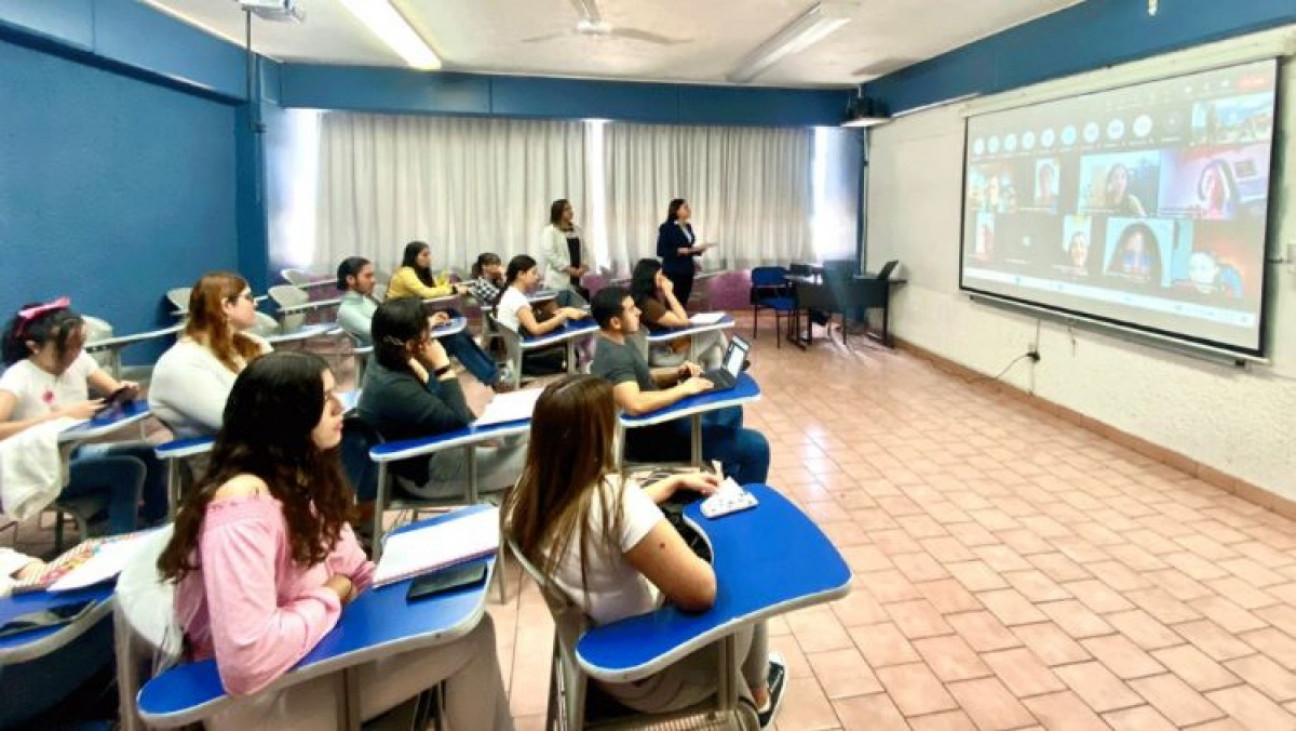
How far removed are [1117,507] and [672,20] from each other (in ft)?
13.6

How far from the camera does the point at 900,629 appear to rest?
2.62 m

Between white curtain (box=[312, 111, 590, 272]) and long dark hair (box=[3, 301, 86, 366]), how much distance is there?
5.33m

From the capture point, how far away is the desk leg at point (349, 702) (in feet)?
4.50

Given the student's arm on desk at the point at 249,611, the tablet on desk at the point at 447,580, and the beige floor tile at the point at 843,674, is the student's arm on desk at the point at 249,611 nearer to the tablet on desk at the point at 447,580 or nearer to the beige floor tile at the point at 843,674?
the tablet on desk at the point at 447,580

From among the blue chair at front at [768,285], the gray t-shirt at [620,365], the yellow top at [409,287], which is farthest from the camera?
the blue chair at front at [768,285]

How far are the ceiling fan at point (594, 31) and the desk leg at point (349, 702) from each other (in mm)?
4490

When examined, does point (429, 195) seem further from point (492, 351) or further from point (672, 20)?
point (672, 20)

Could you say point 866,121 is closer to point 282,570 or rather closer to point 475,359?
point 475,359

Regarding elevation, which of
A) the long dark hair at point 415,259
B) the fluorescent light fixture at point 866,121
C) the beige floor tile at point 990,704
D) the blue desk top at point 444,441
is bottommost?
the beige floor tile at point 990,704

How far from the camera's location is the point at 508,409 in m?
2.72

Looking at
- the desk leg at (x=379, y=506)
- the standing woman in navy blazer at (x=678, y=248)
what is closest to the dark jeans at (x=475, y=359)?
the desk leg at (x=379, y=506)

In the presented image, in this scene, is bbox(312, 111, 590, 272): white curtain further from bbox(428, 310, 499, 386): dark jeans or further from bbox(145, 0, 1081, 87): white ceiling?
bbox(428, 310, 499, 386): dark jeans

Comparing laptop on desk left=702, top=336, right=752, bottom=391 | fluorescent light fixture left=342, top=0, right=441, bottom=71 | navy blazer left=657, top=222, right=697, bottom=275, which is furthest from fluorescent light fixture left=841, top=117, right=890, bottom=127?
laptop on desk left=702, top=336, right=752, bottom=391

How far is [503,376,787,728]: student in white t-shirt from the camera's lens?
4.67 feet
